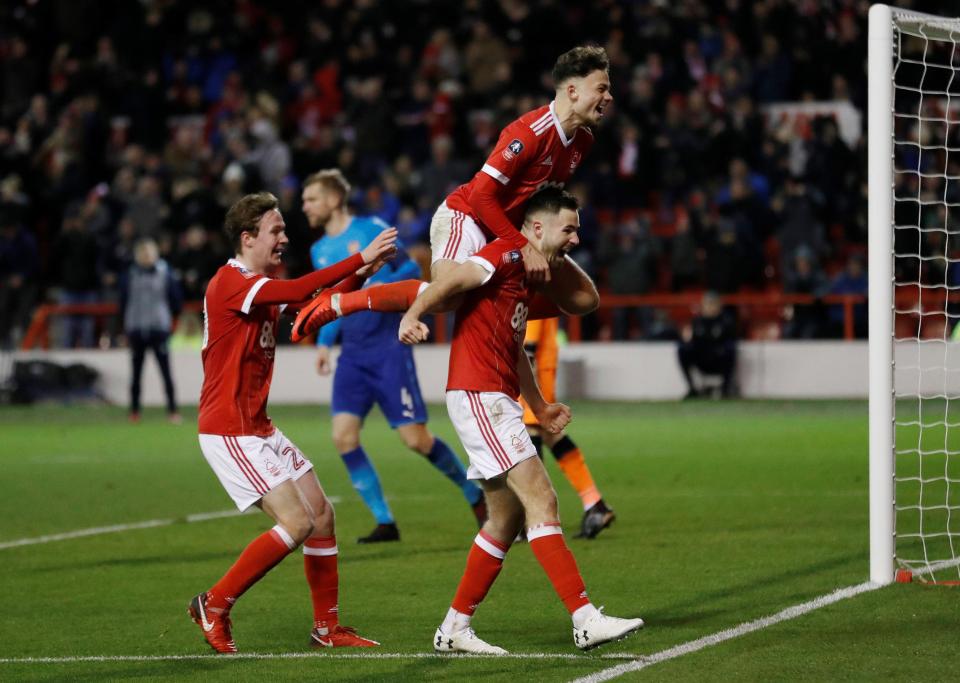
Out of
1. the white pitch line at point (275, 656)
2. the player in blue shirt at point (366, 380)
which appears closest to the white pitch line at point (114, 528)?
the player in blue shirt at point (366, 380)

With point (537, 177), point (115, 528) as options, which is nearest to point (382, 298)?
point (537, 177)

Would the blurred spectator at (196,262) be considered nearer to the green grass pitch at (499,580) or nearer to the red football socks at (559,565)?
the green grass pitch at (499,580)

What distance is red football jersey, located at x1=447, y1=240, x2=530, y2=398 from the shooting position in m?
6.31

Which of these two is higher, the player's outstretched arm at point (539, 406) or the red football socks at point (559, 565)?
the player's outstretched arm at point (539, 406)

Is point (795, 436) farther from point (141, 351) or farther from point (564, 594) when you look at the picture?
point (564, 594)

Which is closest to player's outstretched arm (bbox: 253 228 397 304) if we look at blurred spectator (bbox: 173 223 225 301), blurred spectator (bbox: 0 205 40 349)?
blurred spectator (bbox: 173 223 225 301)

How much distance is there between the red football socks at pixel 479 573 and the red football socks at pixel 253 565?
733 millimetres

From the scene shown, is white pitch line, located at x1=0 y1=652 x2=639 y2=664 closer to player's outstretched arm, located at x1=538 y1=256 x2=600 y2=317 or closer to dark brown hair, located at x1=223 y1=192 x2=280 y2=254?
player's outstretched arm, located at x1=538 y1=256 x2=600 y2=317

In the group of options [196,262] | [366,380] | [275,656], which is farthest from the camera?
[196,262]

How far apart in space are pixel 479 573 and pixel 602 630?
0.58m

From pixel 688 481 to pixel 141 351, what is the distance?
9.36m

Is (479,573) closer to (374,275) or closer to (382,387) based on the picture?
(382,387)

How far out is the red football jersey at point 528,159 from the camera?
23.3 ft

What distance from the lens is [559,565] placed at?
612 centimetres
